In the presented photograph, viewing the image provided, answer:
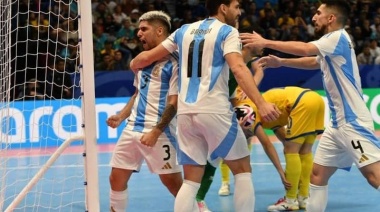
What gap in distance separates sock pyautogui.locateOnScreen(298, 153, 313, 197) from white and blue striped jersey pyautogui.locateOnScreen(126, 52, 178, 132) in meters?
2.13

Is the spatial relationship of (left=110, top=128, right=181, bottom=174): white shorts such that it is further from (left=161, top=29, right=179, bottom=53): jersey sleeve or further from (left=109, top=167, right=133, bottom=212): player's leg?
(left=161, top=29, right=179, bottom=53): jersey sleeve

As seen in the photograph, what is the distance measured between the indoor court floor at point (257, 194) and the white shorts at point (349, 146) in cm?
155

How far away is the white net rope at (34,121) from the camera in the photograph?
22.1ft

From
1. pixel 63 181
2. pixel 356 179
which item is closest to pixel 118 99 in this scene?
pixel 63 181

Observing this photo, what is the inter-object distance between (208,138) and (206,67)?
0.54 meters

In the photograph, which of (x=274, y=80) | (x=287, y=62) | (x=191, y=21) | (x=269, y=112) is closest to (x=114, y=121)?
(x=287, y=62)

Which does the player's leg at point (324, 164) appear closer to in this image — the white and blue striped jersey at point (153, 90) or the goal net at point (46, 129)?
the white and blue striped jersey at point (153, 90)

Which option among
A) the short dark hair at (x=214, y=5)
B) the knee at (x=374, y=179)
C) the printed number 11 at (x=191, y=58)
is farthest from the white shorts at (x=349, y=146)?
the short dark hair at (x=214, y=5)

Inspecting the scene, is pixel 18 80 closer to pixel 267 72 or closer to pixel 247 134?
pixel 267 72

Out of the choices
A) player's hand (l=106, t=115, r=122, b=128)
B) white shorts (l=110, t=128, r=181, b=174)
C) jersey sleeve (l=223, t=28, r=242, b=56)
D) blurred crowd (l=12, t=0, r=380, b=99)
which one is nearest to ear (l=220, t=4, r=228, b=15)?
jersey sleeve (l=223, t=28, r=242, b=56)

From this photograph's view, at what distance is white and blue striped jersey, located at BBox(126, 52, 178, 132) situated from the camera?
6004mm

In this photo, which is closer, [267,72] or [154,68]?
[154,68]

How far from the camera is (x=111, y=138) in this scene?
42.3 ft

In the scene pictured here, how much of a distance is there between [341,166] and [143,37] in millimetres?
1963
